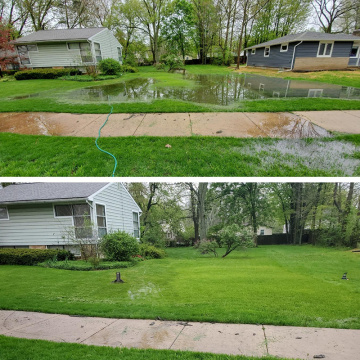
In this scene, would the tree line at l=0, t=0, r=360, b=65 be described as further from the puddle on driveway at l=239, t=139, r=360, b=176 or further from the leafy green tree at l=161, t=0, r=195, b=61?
the puddle on driveway at l=239, t=139, r=360, b=176

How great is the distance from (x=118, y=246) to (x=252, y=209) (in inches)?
201

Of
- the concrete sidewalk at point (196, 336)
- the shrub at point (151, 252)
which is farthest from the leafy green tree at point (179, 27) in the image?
the concrete sidewalk at point (196, 336)

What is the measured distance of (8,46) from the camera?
20578 millimetres

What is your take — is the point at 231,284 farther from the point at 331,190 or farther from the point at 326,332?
the point at 331,190

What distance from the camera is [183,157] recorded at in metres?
4.84

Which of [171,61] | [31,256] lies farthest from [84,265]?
[171,61]

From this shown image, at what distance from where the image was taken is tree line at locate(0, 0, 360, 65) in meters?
30.4

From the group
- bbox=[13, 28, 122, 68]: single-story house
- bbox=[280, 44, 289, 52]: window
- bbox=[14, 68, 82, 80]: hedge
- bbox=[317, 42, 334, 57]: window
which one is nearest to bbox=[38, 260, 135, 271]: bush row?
bbox=[14, 68, 82, 80]: hedge

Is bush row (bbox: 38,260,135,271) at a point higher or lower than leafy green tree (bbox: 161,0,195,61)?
lower

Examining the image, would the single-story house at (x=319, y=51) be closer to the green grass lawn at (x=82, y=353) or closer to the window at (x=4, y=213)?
the window at (x=4, y=213)

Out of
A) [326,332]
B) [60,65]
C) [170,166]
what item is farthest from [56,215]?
[60,65]

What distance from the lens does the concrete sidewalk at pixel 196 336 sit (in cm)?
318

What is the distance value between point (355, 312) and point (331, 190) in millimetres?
4136

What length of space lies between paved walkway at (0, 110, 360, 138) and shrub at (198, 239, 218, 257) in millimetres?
4752
